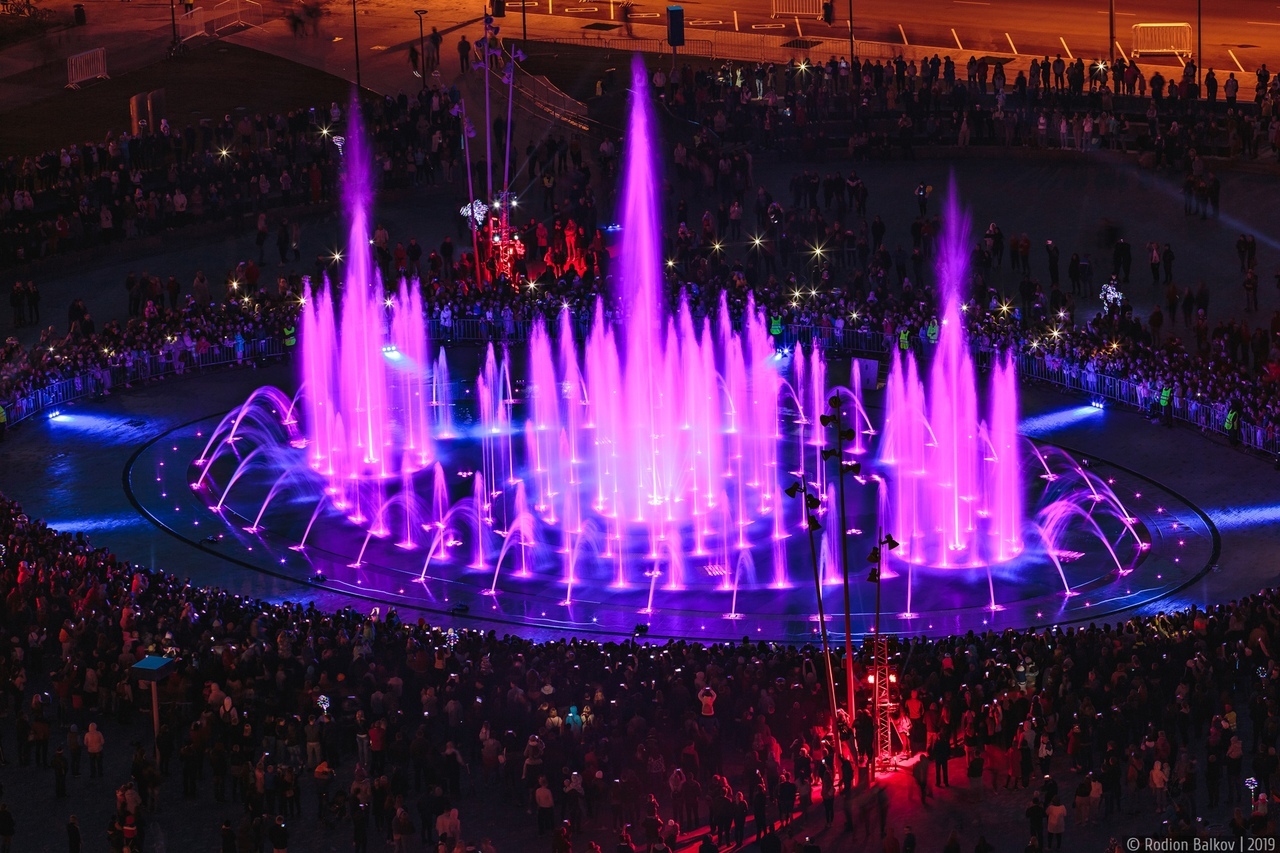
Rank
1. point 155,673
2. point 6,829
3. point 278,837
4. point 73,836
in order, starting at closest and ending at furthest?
point 278,837 → point 73,836 → point 6,829 → point 155,673

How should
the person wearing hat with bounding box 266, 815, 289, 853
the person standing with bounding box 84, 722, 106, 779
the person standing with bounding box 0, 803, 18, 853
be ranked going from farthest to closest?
1. the person standing with bounding box 84, 722, 106, 779
2. the person standing with bounding box 0, 803, 18, 853
3. the person wearing hat with bounding box 266, 815, 289, 853

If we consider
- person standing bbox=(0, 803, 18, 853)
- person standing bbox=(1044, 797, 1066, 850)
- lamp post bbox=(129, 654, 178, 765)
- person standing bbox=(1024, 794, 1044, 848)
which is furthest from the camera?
lamp post bbox=(129, 654, 178, 765)

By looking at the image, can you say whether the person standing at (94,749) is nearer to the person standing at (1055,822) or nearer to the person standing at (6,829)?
the person standing at (6,829)

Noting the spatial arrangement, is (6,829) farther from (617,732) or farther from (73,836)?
(617,732)

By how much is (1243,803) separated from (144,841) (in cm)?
1911

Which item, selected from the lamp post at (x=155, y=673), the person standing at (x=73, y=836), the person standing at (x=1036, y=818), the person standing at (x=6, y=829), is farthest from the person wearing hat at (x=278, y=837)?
the person standing at (x=1036, y=818)

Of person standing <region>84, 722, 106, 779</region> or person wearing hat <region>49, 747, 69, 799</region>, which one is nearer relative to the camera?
person wearing hat <region>49, 747, 69, 799</region>

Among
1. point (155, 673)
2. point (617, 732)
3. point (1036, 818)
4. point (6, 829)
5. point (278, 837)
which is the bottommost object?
point (6, 829)

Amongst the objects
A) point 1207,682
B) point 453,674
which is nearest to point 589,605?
point 453,674

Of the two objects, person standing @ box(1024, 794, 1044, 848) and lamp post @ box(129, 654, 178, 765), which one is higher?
lamp post @ box(129, 654, 178, 765)

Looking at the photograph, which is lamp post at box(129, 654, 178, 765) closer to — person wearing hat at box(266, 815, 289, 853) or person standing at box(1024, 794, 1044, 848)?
person wearing hat at box(266, 815, 289, 853)

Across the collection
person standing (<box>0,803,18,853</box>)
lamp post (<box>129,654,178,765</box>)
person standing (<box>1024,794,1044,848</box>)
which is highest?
lamp post (<box>129,654,178,765</box>)

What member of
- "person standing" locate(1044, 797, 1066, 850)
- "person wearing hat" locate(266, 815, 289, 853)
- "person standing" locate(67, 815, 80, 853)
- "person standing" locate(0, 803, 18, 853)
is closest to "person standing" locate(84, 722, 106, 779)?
"person standing" locate(0, 803, 18, 853)

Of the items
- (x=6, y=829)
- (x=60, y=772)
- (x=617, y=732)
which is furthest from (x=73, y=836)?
(x=617, y=732)
